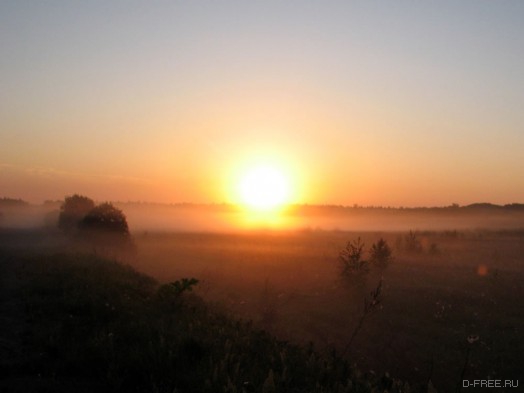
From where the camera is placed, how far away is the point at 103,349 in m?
9.05

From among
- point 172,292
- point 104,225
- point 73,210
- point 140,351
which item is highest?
point 73,210

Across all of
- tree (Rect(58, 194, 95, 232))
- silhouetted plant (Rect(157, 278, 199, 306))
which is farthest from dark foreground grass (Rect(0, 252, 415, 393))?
tree (Rect(58, 194, 95, 232))

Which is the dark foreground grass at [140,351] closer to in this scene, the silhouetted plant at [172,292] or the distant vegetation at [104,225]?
the silhouetted plant at [172,292]

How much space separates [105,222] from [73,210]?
11.5m

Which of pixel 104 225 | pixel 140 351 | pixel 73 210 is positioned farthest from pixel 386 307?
pixel 73 210

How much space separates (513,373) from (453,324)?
4836 mm

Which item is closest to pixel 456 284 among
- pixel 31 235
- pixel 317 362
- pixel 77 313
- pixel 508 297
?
pixel 508 297

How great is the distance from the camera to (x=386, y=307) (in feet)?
71.5

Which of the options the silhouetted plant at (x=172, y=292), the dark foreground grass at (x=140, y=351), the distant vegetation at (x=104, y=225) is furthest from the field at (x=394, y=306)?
the silhouetted plant at (x=172, y=292)

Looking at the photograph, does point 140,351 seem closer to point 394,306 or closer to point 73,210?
point 394,306

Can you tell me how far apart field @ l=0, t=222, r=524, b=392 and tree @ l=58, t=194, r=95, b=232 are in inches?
449

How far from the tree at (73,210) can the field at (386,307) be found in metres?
11.4

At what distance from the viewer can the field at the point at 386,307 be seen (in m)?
15.9

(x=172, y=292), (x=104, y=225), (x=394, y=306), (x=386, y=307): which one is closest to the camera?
(x=172, y=292)
